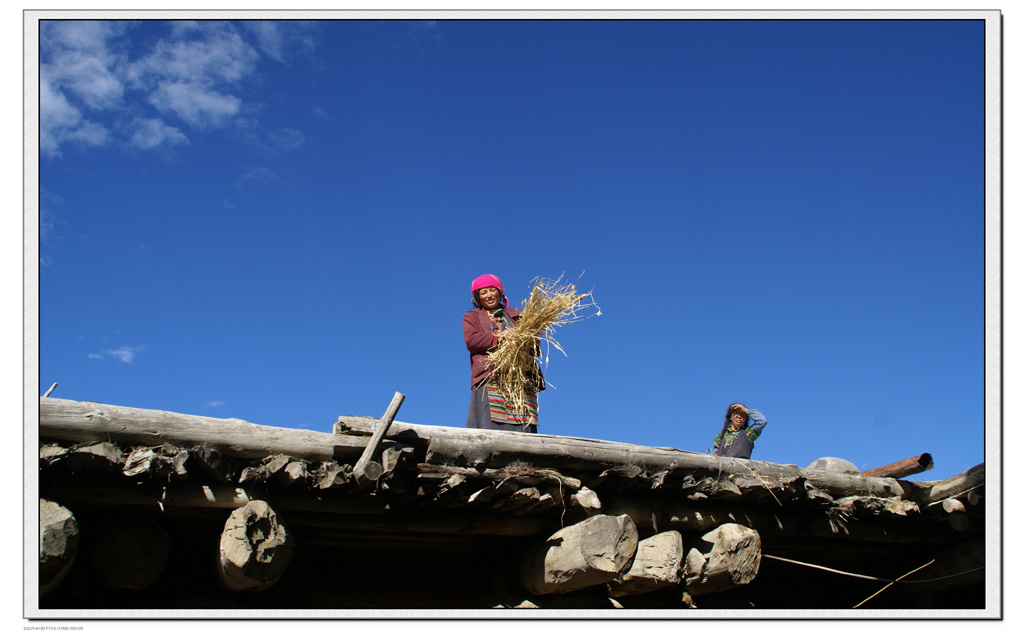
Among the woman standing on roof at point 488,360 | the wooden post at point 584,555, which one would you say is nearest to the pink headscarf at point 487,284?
the woman standing on roof at point 488,360

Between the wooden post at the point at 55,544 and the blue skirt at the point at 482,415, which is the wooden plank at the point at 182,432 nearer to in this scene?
the wooden post at the point at 55,544

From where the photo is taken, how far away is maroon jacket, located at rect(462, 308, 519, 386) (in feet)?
16.7

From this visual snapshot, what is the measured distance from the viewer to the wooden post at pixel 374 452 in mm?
3584

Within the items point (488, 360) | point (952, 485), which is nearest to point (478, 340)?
point (488, 360)

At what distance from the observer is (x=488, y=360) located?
16.6 ft

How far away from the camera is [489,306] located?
5.52 metres

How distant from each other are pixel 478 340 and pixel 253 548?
7.02 feet

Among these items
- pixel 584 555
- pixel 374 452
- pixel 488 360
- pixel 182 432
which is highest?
pixel 488 360

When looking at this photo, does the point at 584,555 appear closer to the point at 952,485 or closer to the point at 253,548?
the point at 253,548

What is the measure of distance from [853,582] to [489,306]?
2.85 metres

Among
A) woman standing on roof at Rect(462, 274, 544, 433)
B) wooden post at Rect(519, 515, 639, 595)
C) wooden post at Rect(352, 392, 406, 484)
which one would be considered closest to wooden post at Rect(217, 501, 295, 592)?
wooden post at Rect(352, 392, 406, 484)

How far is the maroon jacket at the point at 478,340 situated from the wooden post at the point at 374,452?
1391 millimetres

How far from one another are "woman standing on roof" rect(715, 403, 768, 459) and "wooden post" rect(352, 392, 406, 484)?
355 centimetres
